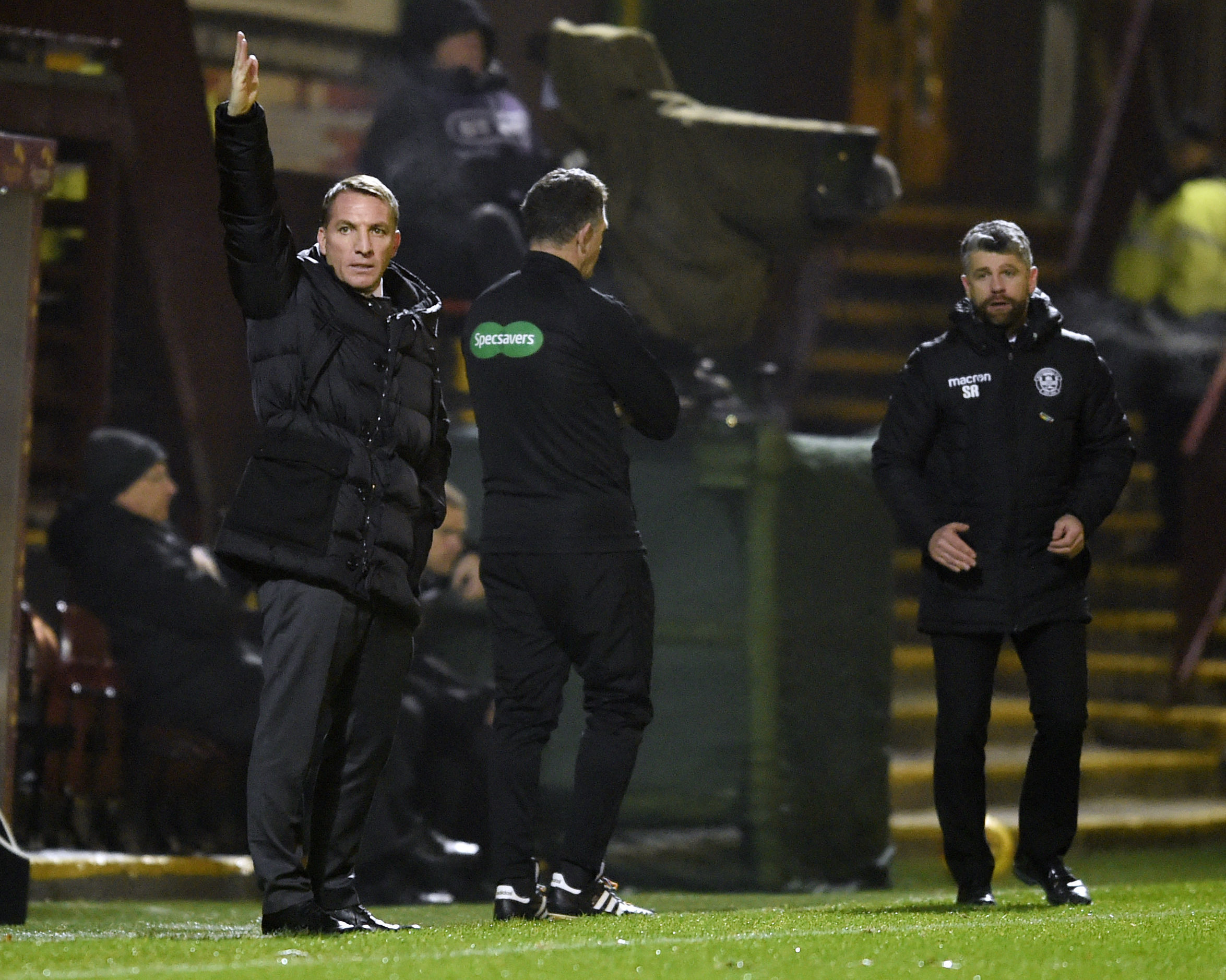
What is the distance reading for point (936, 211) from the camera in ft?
45.4

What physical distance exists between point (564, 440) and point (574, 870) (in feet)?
3.19

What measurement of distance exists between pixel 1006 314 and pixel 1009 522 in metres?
0.54

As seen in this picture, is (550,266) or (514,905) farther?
(550,266)

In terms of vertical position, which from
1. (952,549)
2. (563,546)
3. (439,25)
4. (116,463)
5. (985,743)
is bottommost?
(985,743)

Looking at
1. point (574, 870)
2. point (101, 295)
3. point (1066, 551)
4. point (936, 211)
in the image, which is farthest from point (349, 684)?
point (936, 211)

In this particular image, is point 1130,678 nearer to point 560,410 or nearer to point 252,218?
point 560,410

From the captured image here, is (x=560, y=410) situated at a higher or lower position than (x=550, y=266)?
lower

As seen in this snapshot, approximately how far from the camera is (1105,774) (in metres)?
9.77

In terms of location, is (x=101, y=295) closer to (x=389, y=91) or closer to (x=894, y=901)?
(x=389, y=91)

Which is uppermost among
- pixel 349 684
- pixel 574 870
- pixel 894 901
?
pixel 349 684

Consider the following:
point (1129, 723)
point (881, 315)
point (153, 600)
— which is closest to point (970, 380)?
point (153, 600)

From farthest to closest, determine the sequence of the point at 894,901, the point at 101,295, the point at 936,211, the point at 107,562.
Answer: the point at 936,211 < the point at 101,295 < the point at 107,562 < the point at 894,901

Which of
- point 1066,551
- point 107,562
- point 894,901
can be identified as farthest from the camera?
point 107,562

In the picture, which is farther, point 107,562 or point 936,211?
point 936,211
